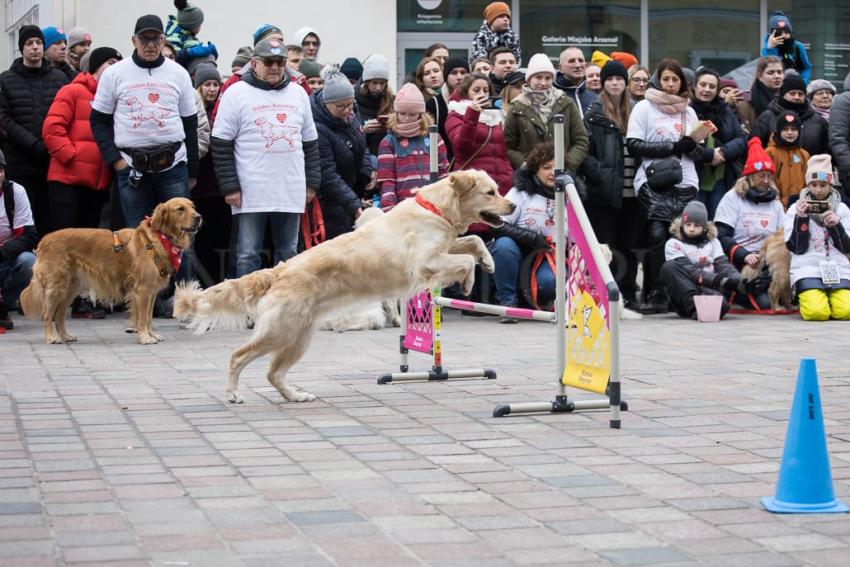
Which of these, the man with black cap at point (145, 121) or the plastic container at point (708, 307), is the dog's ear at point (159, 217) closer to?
the man with black cap at point (145, 121)

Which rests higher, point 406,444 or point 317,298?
point 317,298

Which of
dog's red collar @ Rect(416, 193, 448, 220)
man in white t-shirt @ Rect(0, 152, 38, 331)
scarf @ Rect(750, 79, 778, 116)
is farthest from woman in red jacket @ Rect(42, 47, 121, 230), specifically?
scarf @ Rect(750, 79, 778, 116)

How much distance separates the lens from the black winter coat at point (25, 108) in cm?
1225

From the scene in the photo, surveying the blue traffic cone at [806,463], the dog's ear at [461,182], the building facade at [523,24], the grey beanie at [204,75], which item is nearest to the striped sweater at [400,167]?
the grey beanie at [204,75]

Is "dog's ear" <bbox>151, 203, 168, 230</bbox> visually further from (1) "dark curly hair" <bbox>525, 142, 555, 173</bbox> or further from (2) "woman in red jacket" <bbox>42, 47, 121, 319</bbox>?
(1) "dark curly hair" <bbox>525, 142, 555, 173</bbox>

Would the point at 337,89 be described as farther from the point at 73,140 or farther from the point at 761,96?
the point at 761,96

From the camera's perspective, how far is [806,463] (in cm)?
511

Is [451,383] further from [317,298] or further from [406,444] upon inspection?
[406,444]

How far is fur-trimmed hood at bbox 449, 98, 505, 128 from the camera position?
12.4m

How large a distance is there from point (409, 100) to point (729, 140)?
11.4 feet

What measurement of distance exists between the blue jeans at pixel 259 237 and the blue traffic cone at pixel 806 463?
7.06 metres

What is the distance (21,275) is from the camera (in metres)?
11.9

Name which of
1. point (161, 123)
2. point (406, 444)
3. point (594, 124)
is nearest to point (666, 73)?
point (594, 124)

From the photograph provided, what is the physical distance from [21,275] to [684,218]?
19.8 feet
